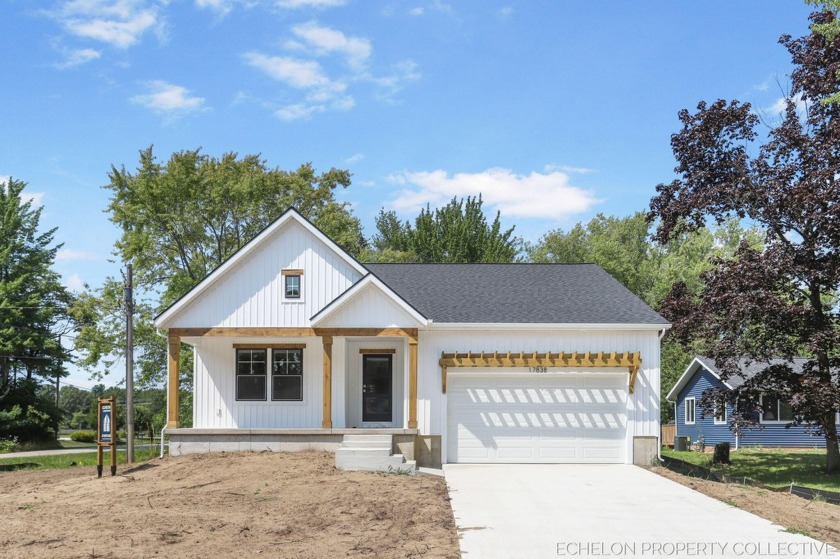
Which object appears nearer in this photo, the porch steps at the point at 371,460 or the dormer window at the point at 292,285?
the porch steps at the point at 371,460

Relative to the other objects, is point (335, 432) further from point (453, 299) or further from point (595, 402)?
point (595, 402)

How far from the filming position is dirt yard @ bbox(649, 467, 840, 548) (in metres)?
12.4

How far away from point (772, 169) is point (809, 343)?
5189 mm

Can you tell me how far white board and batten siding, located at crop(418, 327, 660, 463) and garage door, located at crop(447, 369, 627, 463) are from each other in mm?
25

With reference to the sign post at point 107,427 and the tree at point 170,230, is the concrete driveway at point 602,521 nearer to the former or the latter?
the sign post at point 107,427

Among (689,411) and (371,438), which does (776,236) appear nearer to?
(371,438)

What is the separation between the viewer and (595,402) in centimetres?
2103

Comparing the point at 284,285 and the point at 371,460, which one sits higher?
the point at 284,285

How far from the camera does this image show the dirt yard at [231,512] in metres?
10.7

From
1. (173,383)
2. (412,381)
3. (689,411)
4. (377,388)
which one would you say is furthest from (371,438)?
(689,411)

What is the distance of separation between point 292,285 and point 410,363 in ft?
12.1

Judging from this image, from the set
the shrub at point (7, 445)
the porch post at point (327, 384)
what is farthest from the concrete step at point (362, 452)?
the shrub at point (7, 445)

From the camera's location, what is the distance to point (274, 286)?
Result: 69.1 ft

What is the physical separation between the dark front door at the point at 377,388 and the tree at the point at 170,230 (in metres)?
15.2
